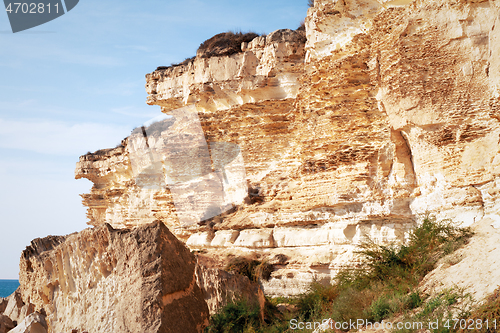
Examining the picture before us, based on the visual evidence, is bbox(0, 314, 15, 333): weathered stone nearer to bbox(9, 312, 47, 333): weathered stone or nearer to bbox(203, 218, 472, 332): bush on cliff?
bbox(9, 312, 47, 333): weathered stone

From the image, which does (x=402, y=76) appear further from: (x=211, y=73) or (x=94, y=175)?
(x=94, y=175)

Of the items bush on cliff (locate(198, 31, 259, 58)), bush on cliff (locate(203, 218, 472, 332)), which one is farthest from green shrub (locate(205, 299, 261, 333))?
bush on cliff (locate(198, 31, 259, 58))

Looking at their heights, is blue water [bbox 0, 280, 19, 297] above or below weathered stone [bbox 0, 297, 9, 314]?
below

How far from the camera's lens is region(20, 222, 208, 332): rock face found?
595 cm

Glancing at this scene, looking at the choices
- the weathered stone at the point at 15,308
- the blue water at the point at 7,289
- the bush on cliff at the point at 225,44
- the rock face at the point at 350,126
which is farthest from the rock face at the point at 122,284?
the blue water at the point at 7,289

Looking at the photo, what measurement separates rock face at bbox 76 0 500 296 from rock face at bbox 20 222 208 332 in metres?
6.29

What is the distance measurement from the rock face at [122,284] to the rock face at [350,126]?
6286 millimetres

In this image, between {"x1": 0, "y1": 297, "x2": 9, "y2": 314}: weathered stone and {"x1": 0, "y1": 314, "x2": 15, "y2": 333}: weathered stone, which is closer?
{"x1": 0, "y1": 314, "x2": 15, "y2": 333}: weathered stone

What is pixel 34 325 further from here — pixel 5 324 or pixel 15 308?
pixel 15 308

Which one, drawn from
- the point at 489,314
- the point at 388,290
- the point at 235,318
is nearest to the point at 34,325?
the point at 235,318

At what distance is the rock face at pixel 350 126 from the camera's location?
985cm

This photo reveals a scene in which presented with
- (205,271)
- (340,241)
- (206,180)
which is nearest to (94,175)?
(206,180)

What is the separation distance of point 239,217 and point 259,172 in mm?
1859

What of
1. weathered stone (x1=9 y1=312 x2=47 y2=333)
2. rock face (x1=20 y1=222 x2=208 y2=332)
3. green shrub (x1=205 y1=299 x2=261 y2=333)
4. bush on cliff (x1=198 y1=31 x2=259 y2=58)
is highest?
bush on cliff (x1=198 y1=31 x2=259 y2=58)
